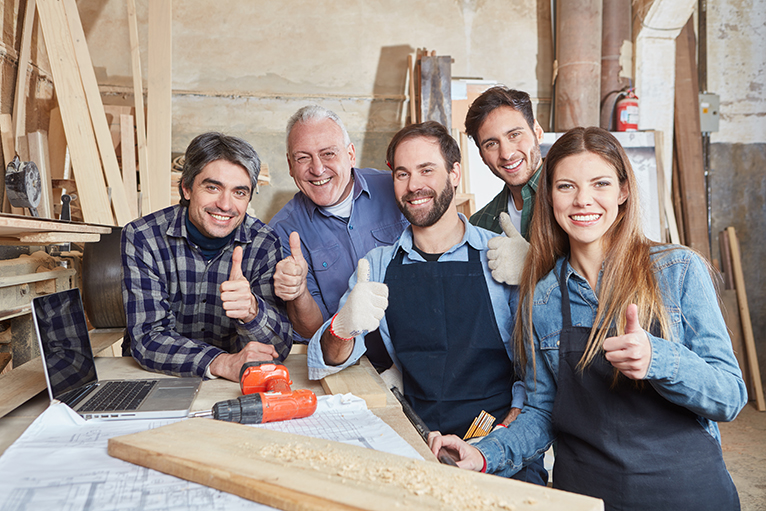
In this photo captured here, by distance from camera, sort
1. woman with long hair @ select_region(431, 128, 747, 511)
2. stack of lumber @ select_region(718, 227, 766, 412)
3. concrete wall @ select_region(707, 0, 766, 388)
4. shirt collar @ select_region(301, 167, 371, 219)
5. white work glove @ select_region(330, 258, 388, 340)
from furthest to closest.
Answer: concrete wall @ select_region(707, 0, 766, 388) → stack of lumber @ select_region(718, 227, 766, 412) → shirt collar @ select_region(301, 167, 371, 219) → white work glove @ select_region(330, 258, 388, 340) → woman with long hair @ select_region(431, 128, 747, 511)

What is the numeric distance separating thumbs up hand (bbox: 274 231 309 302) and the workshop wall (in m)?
4.16

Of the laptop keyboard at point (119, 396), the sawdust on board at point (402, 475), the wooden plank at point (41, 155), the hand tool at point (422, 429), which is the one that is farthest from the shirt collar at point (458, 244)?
the wooden plank at point (41, 155)

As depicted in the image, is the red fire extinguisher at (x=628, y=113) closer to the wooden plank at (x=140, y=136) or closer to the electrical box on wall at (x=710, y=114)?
the electrical box on wall at (x=710, y=114)

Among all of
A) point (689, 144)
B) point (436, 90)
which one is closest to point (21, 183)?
point (436, 90)

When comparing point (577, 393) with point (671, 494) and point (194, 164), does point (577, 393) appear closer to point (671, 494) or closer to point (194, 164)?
point (671, 494)

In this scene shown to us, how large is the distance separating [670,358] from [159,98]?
426 centimetres

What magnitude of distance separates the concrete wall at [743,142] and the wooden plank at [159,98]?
17.0 ft

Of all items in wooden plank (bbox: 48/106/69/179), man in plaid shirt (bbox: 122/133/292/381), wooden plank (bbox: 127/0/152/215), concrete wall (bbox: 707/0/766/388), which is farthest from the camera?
concrete wall (bbox: 707/0/766/388)

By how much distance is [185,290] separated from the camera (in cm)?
211

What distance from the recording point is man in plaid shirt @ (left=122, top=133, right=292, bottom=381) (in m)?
1.96

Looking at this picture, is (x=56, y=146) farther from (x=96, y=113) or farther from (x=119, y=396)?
(x=119, y=396)

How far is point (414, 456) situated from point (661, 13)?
557cm

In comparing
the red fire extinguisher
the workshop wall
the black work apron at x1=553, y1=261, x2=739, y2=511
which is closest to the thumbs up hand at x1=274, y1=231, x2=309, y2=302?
the black work apron at x1=553, y1=261, x2=739, y2=511

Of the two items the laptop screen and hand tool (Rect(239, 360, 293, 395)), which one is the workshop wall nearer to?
the laptop screen
